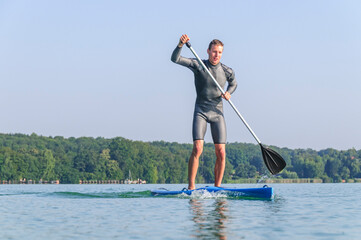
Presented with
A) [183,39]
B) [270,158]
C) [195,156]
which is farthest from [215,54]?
[270,158]

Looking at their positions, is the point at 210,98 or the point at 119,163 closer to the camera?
the point at 210,98

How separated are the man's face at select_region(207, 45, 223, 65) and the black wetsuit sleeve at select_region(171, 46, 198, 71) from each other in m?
0.37

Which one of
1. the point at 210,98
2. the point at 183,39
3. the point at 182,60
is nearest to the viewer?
the point at 183,39

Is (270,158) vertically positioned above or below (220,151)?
below

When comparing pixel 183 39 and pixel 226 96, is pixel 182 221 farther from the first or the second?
pixel 226 96

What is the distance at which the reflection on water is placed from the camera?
7062 mm

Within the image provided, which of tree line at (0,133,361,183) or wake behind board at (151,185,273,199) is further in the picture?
tree line at (0,133,361,183)

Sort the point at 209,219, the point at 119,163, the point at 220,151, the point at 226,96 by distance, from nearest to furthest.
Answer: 1. the point at 209,219
2. the point at 226,96
3. the point at 220,151
4. the point at 119,163

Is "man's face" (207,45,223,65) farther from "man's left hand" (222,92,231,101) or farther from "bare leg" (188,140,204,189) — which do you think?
"bare leg" (188,140,204,189)

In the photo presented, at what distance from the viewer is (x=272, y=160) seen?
13.4m

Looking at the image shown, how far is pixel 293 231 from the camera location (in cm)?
736

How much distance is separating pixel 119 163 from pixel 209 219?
127986mm

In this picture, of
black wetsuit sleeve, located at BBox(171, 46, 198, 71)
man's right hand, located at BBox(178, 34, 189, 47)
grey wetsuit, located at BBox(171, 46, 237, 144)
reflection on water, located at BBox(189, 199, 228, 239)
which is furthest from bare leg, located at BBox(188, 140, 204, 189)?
man's right hand, located at BBox(178, 34, 189, 47)

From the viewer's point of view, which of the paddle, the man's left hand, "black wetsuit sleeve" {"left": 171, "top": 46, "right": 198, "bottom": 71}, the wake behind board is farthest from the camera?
the paddle
